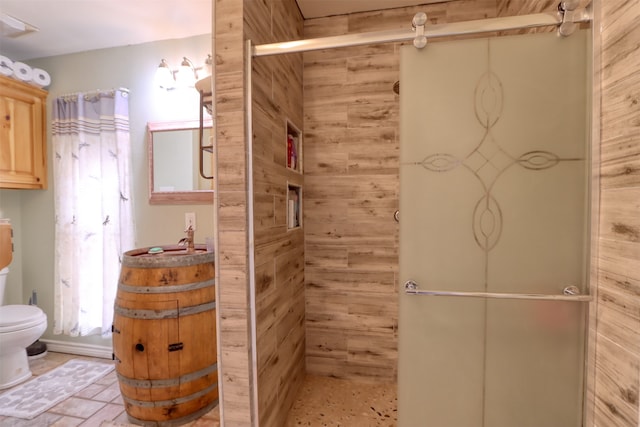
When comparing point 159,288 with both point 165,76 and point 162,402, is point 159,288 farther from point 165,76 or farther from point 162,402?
point 165,76

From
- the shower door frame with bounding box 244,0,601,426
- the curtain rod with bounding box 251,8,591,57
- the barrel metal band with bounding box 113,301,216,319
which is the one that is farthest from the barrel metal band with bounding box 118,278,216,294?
the shower door frame with bounding box 244,0,601,426

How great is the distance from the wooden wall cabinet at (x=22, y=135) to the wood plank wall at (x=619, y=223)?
11.0 ft

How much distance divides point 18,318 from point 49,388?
1.61 ft

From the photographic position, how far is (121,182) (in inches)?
80.4

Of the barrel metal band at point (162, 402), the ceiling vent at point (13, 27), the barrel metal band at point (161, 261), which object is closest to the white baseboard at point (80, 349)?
the barrel metal band at point (162, 402)

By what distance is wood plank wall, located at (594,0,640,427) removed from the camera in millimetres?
806

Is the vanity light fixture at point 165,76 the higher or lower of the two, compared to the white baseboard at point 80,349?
higher

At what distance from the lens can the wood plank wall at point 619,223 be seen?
81cm

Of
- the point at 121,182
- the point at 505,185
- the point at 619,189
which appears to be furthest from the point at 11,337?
the point at 619,189

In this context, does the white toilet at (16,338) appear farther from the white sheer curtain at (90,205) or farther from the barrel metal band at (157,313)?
the barrel metal band at (157,313)

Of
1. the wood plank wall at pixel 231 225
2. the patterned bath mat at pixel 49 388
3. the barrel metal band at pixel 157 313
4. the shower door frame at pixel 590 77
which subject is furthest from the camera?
the patterned bath mat at pixel 49 388

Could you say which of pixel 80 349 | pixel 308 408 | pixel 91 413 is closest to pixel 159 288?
pixel 91 413

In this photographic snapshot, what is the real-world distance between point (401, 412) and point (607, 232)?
38.9 inches

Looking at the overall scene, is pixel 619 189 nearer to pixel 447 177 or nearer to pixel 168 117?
pixel 447 177
